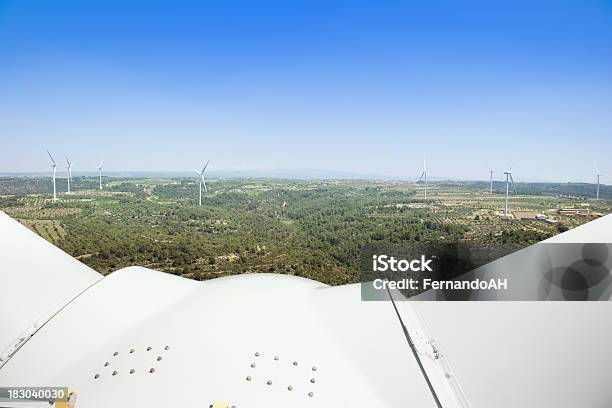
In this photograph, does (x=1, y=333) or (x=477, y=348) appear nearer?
(x=477, y=348)

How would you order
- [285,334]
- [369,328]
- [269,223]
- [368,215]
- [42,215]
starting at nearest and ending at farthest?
[285,334] < [369,328] < [42,215] < [269,223] < [368,215]

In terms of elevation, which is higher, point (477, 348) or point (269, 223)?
point (477, 348)

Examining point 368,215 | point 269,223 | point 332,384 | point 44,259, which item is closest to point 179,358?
point 332,384

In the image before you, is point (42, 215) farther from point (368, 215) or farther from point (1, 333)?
point (1, 333)

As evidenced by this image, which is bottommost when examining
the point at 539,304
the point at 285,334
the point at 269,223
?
the point at 269,223

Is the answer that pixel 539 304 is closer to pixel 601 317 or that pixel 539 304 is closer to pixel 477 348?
pixel 601 317

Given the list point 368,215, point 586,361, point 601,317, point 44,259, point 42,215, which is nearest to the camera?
point 586,361

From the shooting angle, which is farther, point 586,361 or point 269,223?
point 269,223

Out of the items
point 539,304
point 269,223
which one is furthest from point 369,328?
point 269,223

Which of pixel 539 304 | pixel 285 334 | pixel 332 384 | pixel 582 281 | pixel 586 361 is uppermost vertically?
pixel 582 281
